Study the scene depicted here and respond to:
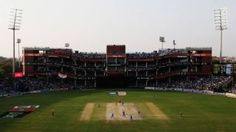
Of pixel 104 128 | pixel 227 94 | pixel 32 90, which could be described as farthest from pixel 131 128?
pixel 32 90

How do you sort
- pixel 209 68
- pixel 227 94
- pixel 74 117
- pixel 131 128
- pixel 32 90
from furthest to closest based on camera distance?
pixel 209 68 → pixel 32 90 → pixel 227 94 → pixel 74 117 → pixel 131 128

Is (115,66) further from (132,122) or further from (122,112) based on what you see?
(132,122)

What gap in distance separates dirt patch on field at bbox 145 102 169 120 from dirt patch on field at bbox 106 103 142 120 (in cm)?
273

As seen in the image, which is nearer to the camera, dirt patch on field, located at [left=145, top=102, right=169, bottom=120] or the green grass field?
the green grass field

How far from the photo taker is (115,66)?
145875 millimetres

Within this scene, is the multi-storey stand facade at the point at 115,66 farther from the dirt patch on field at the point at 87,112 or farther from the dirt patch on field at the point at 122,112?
the dirt patch on field at the point at 122,112

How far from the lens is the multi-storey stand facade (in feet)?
470

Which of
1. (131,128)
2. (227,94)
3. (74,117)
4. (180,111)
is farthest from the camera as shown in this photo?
(227,94)

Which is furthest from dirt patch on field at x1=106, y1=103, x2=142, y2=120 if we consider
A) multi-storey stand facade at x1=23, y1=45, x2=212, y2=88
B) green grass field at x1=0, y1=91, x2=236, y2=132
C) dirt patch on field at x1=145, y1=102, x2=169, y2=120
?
multi-storey stand facade at x1=23, y1=45, x2=212, y2=88

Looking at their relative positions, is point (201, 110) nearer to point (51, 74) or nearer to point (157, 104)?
point (157, 104)

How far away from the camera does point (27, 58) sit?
471 ft

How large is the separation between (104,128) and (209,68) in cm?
9062

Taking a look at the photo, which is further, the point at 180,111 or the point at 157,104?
the point at 157,104

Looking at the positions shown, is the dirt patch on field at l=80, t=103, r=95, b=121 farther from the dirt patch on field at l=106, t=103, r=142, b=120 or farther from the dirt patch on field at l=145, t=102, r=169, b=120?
the dirt patch on field at l=145, t=102, r=169, b=120
